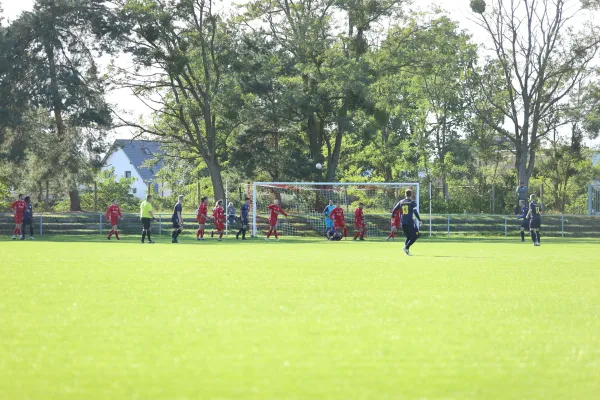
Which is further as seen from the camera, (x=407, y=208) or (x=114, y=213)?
(x=114, y=213)

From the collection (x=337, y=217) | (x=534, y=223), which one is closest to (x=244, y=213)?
(x=337, y=217)

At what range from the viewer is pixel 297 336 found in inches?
321

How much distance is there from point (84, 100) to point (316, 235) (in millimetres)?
13674

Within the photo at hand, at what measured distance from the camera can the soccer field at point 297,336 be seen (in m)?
6.05

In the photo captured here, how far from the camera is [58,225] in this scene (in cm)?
4162

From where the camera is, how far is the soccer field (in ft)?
19.8

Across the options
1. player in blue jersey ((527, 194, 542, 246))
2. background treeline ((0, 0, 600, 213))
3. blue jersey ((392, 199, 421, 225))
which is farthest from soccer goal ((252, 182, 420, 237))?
blue jersey ((392, 199, 421, 225))

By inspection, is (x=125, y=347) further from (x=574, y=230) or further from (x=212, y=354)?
(x=574, y=230)

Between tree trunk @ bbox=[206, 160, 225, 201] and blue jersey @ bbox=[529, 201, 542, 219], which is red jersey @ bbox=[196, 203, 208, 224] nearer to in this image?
tree trunk @ bbox=[206, 160, 225, 201]

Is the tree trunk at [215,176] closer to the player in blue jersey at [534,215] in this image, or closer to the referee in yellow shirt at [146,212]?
the referee in yellow shirt at [146,212]

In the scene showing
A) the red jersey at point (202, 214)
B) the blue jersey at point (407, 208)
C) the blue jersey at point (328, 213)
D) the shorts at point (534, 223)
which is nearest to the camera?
the blue jersey at point (407, 208)

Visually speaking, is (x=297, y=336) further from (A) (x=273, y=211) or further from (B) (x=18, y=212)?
(B) (x=18, y=212)

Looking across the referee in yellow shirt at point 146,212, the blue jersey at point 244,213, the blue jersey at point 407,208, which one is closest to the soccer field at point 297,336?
the blue jersey at point 407,208

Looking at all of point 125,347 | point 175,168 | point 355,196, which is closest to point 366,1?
point 355,196
